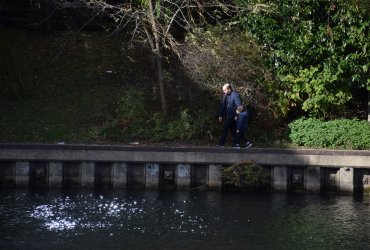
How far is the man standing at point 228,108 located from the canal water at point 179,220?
1.96 m

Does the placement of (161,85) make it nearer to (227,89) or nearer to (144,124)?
(144,124)

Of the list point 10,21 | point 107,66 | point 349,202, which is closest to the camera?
point 349,202

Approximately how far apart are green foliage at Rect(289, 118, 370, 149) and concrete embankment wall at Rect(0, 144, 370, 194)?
1027 millimetres

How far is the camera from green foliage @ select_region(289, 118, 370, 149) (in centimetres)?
2198

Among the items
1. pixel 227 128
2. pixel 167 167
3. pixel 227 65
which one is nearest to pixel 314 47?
pixel 227 65

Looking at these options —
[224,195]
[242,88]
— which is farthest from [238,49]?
[224,195]

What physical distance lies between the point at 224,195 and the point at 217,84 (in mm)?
3623

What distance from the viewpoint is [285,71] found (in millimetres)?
23562

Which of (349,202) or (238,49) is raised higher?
(238,49)

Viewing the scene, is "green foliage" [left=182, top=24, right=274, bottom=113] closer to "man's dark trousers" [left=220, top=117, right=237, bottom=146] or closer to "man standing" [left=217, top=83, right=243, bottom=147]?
"man standing" [left=217, top=83, right=243, bottom=147]

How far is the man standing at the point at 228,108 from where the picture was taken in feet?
71.4

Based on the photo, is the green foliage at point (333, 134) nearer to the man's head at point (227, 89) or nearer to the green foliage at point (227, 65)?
the green foliage at point (227, 65)

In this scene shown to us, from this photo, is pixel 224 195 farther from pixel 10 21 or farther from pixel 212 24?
pixel 10 21

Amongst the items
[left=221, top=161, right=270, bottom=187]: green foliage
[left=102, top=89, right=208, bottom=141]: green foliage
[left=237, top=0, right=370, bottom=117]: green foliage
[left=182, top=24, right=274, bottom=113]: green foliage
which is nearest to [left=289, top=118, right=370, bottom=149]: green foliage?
[left=237, top=0, right=370, bottom=117]: green foliage
